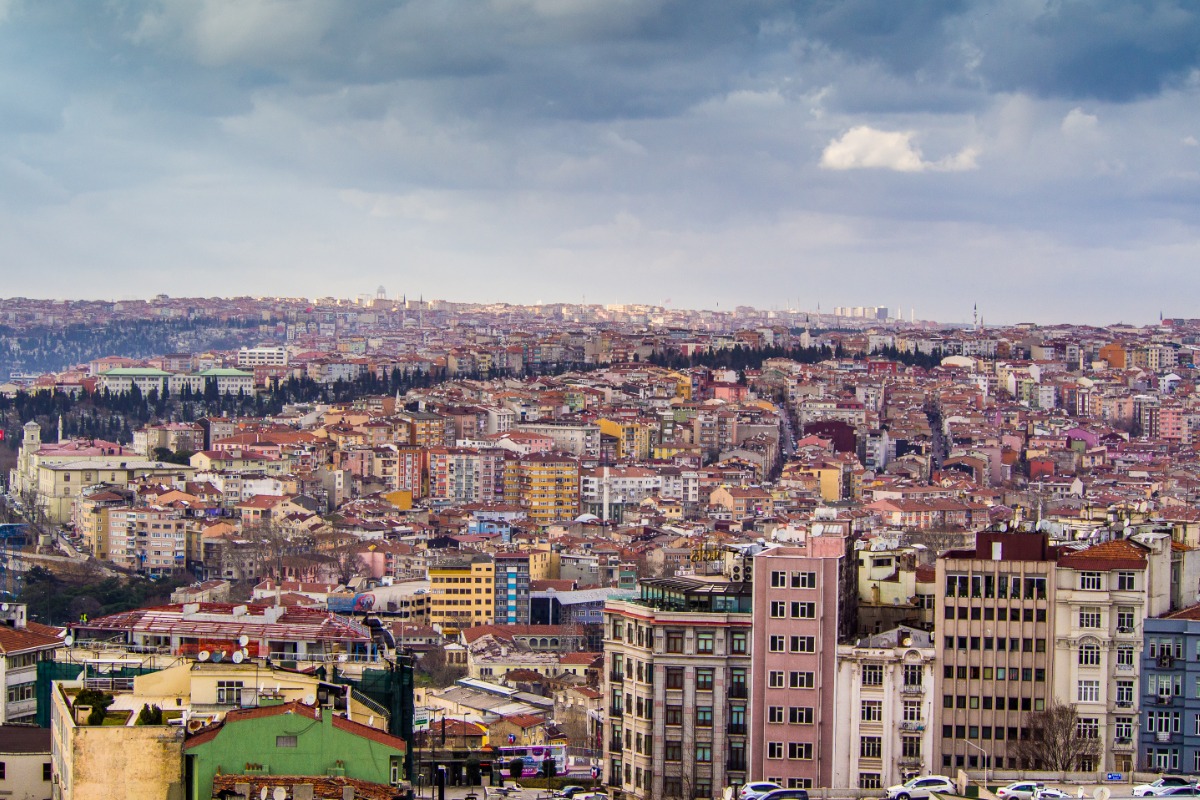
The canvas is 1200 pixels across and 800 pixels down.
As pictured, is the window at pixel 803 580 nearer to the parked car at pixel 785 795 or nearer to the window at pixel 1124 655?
the window at pixel 1124 655

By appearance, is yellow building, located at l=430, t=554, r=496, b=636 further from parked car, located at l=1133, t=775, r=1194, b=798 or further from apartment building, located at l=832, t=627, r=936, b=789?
parked car, located at l=1133, t=775, r=1194, b=798

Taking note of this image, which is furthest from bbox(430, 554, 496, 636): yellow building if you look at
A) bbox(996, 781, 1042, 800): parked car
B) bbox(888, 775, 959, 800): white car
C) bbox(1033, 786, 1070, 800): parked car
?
bbox(1033, 786, 1070, 800): parked car

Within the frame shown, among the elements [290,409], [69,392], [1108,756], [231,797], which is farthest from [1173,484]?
[231,797]

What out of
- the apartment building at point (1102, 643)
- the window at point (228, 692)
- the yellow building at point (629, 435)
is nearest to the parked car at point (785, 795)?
the window at point (228, 692)

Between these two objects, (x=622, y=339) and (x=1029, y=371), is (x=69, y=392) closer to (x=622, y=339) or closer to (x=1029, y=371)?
(x=622, y=339)

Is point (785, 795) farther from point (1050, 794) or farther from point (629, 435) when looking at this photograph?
point (629, 435)

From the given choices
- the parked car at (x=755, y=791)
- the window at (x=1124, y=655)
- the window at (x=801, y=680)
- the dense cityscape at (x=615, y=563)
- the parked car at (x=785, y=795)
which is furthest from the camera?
the window at (x=1124, y=655)
